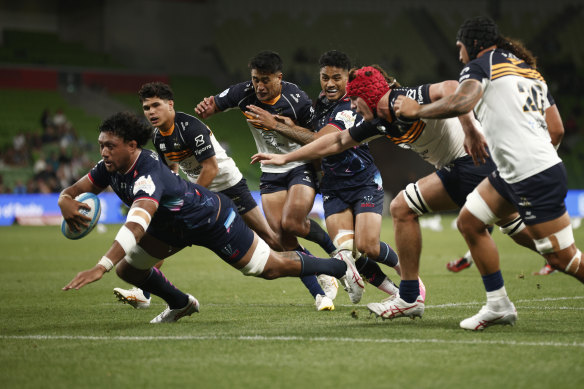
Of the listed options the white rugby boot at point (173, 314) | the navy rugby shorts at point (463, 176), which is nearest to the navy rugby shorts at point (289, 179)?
the white rugby boot at point (173, 314)

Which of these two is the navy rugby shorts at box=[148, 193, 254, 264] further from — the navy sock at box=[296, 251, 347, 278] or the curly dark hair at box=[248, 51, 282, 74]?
the curly dark hair at box=[248, 51, 282, 74]

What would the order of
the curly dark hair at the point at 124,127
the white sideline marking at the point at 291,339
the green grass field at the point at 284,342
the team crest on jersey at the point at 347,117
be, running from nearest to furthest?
the green grass field at the point at 284,342 < the white sideline marking at the point at 291,339 < the curly dark hair at the point at 124,127 < the team crest on jersey at the point at 347,117

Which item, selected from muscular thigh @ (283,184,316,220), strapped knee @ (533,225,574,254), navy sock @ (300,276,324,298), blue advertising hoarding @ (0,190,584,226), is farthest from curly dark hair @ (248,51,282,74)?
blue advertising hoarding @ (0,190,584,226)

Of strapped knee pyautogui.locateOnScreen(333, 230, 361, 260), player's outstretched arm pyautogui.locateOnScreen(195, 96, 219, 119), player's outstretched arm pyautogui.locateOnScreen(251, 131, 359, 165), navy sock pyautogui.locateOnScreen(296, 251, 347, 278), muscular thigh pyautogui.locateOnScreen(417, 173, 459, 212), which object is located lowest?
navy sock pyautogui.locateOnScreen(296, 251, 347, 278)

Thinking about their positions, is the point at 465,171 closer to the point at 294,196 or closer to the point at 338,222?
the point at 338,222

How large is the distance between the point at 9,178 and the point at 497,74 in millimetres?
24364

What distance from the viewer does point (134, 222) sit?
6.07 metres

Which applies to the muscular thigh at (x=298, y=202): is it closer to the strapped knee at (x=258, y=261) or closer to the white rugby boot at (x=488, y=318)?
the strapped knee at (x=258, y=261)

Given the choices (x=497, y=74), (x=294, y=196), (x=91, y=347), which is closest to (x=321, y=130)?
(x=294, y=196)

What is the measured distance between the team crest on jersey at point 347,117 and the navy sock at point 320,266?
153cm

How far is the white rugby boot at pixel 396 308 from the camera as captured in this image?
6684 mm

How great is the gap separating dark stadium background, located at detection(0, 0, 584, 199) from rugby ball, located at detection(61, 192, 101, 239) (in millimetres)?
25810

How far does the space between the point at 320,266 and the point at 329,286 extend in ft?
4.35

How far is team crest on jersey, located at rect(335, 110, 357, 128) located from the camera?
8.21m
